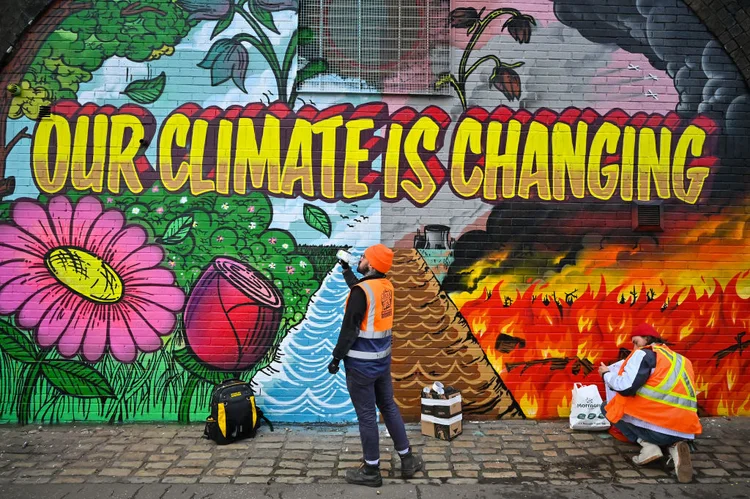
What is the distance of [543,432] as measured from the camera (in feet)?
18.3

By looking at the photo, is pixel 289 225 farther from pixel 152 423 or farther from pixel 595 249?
pixel 595 249

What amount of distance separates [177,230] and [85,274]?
111 centimetres

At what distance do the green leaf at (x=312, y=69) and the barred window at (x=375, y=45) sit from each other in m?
0.01

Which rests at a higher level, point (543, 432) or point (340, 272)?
point (340, 272)

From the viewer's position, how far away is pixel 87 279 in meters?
5.83

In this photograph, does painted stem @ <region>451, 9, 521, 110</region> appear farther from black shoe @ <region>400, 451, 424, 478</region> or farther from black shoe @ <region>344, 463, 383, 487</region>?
black shoe @ <region>344, 463, 383, 487</region>

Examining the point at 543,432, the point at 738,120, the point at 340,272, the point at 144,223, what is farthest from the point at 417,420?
the point at 738,120

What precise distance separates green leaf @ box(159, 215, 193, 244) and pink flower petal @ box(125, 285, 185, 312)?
20.8 inches

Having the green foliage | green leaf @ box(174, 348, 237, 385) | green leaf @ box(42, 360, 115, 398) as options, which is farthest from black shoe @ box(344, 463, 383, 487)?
the green foliage

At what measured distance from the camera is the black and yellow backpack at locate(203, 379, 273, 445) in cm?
520

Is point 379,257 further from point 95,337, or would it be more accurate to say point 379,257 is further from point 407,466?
A: point 95,337

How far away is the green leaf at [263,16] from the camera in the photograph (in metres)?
5.93

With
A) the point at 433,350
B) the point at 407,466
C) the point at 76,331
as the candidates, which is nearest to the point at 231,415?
the point at 407,466

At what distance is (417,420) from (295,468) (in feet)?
5.25
